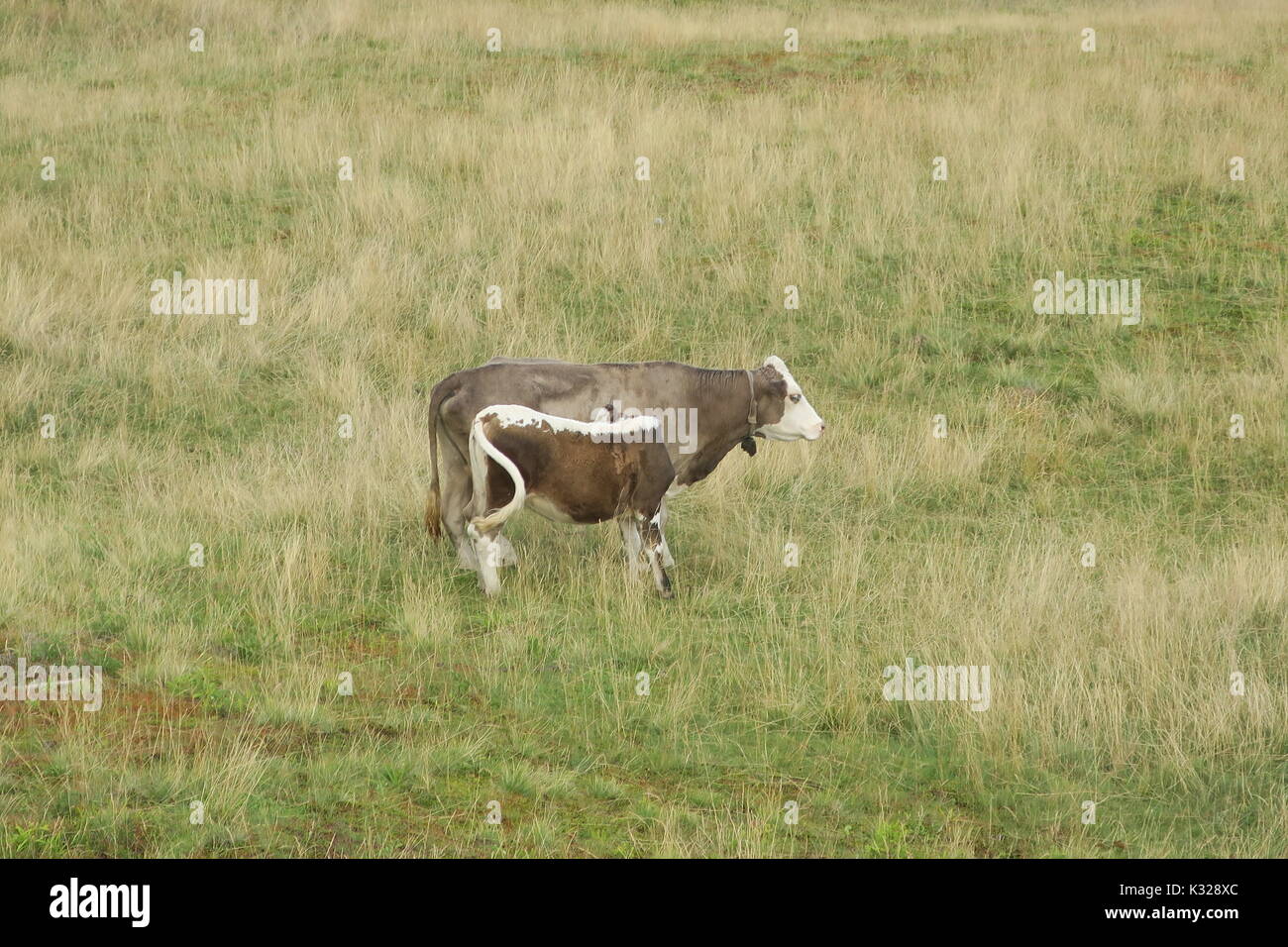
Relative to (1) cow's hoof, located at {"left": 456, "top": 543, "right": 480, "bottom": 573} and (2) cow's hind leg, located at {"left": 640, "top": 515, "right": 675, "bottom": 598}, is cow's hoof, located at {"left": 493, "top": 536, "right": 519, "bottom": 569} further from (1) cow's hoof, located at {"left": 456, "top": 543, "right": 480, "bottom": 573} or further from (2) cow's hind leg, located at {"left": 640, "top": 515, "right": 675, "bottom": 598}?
(2) cow's hind leg, located at {"left": 640, "top": 515, "right": 675, "bottom": 598}

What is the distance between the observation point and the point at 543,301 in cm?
1443

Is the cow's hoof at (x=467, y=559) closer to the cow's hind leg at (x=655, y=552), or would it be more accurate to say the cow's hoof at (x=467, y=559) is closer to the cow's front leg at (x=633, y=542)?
the cow's front leg at (x=633, y=542)

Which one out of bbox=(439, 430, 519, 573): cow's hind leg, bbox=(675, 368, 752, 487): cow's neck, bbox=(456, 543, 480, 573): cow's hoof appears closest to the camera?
bbox=(456, 543, 480, 573): cow's hoof

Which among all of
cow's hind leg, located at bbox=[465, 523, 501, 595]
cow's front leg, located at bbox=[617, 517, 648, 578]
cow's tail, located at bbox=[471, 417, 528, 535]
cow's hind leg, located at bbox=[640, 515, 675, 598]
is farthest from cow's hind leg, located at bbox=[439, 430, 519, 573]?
cow's hind leg, located at bbox=[640, 515, 675, 598]

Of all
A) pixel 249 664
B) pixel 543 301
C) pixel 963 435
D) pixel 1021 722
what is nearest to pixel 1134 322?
pixel 963 435

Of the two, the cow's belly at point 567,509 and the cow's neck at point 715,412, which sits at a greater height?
the cow's neck at point 715,412

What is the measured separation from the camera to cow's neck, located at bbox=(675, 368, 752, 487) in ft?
31.3

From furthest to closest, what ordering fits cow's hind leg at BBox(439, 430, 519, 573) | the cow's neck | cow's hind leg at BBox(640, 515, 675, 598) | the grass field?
the cow's neck < cow's hind leg at BBox(439, 430, 519, 573) < cow's hind leg at BBox(640, 515, 675, 598) < the grass field

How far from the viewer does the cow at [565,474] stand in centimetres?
862

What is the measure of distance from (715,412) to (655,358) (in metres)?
4.20

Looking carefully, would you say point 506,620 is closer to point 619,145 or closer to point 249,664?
point 249,664

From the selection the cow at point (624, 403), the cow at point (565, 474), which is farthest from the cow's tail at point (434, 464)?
the cow at point (565, 474)

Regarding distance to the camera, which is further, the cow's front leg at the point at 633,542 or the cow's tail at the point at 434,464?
the cow's tail at the point at 434,464

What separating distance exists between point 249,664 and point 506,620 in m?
1.49
